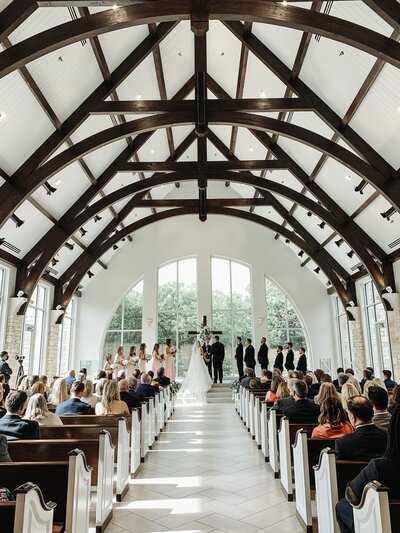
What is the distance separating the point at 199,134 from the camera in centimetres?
754

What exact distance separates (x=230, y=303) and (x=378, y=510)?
12.3m

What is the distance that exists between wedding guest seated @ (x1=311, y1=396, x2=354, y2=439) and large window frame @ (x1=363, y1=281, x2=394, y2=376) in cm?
742

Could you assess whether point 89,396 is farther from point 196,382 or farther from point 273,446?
point 196,382

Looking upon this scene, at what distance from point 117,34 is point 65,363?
1033cm

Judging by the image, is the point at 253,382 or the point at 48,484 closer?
the point at 48,484

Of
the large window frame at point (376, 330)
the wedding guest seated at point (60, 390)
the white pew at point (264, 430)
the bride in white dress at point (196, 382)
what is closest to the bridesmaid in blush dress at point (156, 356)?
the bride in white dress at point (196, 382)

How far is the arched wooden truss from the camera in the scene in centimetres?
456

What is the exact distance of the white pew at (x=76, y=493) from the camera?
Answer: 239 centimetres

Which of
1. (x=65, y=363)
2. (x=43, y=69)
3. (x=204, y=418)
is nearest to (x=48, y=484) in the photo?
(x=43, y=69)

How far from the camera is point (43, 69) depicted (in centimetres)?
585

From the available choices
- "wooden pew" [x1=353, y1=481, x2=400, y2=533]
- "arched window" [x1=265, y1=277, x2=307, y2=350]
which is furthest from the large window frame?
"wooden pew" [x1=353, y1=481, x2=400, y2=533]

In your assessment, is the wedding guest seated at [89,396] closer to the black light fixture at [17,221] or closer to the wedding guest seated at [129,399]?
the wedding guest seated at [129,399]

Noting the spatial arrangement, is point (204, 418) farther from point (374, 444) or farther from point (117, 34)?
point (117, 34)

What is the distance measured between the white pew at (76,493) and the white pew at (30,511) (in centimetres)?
32
